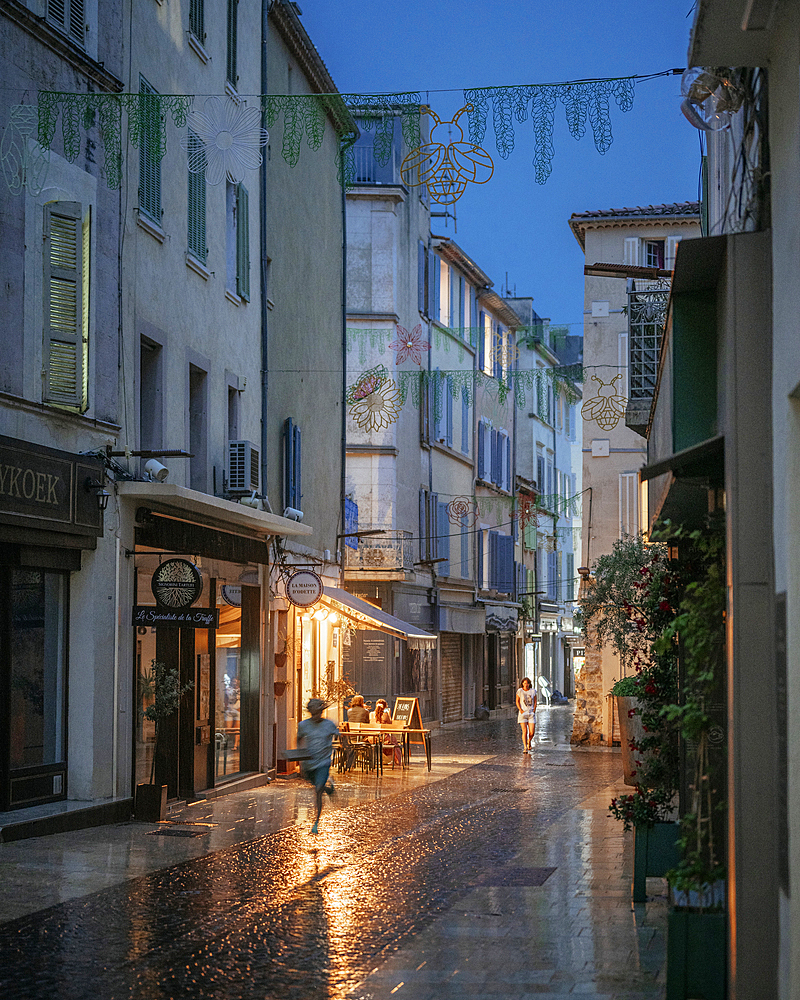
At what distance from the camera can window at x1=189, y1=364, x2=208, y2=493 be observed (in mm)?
17656

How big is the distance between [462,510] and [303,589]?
1887 centimetres

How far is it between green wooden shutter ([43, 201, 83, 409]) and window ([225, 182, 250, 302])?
17.9 ft

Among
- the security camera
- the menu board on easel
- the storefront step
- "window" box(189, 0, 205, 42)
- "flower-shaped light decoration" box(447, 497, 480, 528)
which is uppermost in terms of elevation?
"window" box(189, 0, 205, 42)

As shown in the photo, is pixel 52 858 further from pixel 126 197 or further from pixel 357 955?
pixel 126 197

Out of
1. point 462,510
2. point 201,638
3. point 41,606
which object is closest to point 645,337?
point 201,638

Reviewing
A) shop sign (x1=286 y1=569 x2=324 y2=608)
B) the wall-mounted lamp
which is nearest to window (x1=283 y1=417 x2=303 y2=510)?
shop sign (x1=286 y1=569 x2=324 y2=608)

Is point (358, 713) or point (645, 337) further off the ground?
point (645, 337)

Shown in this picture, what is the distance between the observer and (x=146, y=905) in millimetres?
9602

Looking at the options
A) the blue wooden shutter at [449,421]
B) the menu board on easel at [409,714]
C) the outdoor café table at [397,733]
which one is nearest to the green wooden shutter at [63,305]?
the outdoor café table at [397,733]

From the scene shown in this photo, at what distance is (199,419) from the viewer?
17750 mm

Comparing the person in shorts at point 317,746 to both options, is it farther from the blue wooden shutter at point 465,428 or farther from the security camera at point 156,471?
the blue wooden shutter at point 465,428

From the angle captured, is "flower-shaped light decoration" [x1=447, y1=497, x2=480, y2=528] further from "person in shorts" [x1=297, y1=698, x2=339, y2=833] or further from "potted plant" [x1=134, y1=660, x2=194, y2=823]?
"person in shorts" [x1=297, y1=698, x2=339, y2=833]

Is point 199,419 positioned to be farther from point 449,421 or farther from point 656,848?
point 449,421

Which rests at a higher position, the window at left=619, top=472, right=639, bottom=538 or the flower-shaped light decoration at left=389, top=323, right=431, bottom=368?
the flower-shaped light decoration at left=389, top=323, right=431, bottom=368
